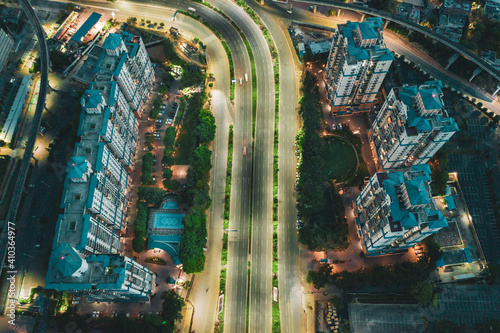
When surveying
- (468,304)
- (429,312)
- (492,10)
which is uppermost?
(492,10)

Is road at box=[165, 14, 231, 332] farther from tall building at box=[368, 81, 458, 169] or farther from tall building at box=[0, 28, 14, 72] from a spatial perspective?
tall building at box=[0, 28, 14, 72]

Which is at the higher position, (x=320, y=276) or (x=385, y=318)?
(x=320, y=276)

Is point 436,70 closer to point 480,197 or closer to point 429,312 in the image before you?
point 480,197

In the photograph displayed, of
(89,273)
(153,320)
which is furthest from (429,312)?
(89,273)

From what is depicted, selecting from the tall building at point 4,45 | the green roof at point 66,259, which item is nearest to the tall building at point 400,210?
the green roof at point 66,259

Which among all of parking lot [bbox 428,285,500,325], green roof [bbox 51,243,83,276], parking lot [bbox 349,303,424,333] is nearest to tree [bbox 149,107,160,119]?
green roof [bbox 51,243,83,276]

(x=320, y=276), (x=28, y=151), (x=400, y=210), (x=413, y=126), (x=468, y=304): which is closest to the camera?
(x=400, y=210)
